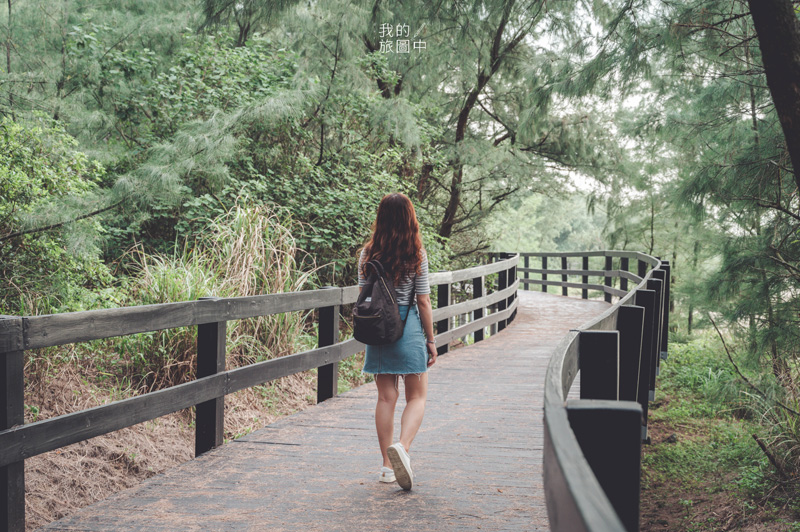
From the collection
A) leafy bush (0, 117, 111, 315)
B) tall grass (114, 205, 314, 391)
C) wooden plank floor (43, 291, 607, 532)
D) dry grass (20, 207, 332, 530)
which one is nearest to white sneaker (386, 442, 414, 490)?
wooden plank floor (43, 291, 607, 532)

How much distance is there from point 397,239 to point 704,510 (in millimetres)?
4171

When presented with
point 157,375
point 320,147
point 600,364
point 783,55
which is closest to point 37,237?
point 157,375

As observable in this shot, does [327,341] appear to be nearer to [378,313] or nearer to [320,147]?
[378,313]

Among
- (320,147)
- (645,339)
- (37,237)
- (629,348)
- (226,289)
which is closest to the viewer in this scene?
(629,348)

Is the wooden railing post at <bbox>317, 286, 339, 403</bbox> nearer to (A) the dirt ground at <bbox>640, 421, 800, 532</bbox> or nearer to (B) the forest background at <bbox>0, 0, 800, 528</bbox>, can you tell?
(B) the forest background at <bbox>0, 0, 800, 528</bbox>

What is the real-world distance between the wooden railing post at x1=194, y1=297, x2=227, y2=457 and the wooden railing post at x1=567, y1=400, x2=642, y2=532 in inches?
137

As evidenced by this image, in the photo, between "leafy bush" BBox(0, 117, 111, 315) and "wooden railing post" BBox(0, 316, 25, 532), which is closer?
"wooden railing post" BBox(0, 316, 25, 532)

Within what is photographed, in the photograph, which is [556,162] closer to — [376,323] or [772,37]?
[772,37]

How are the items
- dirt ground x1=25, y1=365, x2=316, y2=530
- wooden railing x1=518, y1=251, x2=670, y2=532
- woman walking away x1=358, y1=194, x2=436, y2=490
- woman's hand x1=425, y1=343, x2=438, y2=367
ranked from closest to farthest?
wooden railing x1=518, y1=251, x2=670, y2=532 → woman walking away x1=358, y1=194, x2=436, y2=490 → woman's hand x1=425, y1=343, x2=438, y2=367 → dirt ground x1=25, y1=365, x2=316, y2=530

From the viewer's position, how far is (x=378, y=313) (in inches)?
152

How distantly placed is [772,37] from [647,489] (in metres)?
4.36

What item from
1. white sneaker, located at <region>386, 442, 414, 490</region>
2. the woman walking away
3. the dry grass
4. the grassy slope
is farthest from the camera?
the grassy slope

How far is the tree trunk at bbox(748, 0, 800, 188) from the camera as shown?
4938 millimetres

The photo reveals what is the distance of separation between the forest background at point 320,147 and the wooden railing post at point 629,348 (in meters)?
2.52
